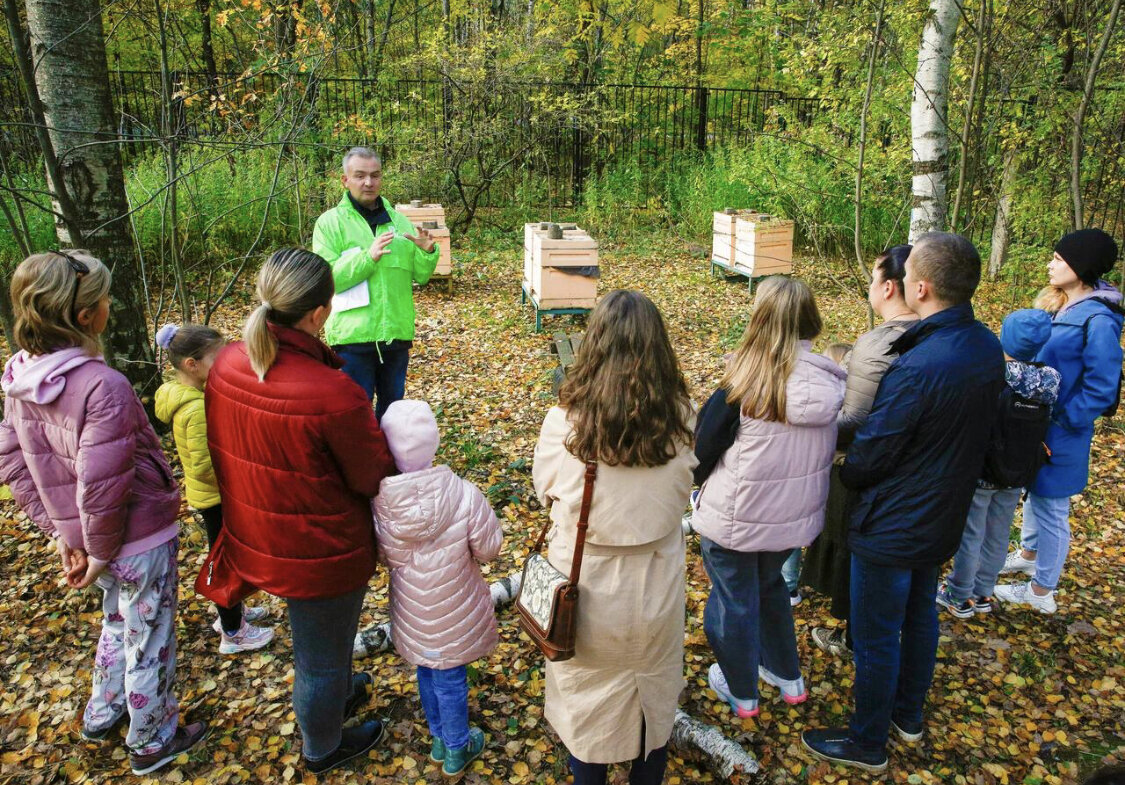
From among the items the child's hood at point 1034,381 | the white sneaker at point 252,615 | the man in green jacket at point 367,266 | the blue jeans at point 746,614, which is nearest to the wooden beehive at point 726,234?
the man in green jacket at point 367,266

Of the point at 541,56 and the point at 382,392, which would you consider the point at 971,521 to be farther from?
the point at 541,56

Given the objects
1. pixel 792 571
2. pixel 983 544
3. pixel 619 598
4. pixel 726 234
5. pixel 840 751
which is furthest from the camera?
pixel 726 234

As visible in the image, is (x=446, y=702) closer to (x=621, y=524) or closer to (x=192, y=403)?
(x=621, y=524)

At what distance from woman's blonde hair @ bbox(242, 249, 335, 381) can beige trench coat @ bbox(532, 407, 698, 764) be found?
87 cm

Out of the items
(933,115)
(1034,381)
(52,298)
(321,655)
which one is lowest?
(321,655)

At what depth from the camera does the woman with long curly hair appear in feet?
6.68

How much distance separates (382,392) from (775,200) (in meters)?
7.25

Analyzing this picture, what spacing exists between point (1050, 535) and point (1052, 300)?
1.21m

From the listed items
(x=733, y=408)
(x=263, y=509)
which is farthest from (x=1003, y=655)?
(x=263, y=509)

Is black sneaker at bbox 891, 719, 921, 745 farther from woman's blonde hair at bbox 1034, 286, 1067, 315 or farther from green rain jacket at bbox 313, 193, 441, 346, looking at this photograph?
green rain jacket at bbox 313, 193, 441, 346

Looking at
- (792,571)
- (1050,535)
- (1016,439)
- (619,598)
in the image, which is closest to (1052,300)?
(1016,439)

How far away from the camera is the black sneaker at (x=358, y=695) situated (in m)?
3.00

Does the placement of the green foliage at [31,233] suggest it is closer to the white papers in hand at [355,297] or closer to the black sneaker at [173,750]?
the white papers in hand at [355,297]

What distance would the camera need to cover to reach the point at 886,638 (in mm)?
2559
